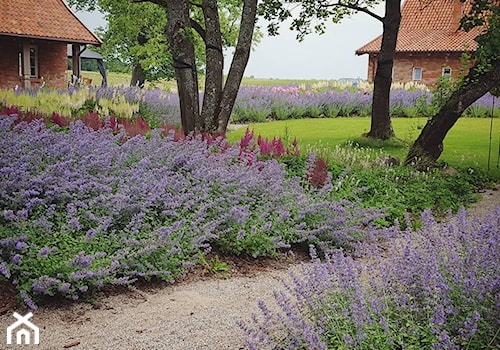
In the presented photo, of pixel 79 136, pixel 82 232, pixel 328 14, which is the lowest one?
pixel 82 232

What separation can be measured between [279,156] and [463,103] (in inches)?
135

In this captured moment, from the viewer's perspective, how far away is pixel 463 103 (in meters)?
8.89

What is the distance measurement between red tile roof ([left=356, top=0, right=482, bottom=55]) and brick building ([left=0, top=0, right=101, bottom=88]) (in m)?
15.1

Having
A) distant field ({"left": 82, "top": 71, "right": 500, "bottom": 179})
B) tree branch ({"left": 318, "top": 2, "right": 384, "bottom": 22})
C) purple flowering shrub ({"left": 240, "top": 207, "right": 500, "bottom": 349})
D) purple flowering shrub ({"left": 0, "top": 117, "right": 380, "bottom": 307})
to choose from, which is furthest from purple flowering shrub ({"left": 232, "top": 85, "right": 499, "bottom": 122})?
purple flowering shrub ({"left": 240, "top": 207, "right": 500, "bottom": 349})

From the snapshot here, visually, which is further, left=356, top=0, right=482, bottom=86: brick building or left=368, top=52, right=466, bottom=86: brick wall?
left=368, top=52, right=466, bottom=86: brick wall

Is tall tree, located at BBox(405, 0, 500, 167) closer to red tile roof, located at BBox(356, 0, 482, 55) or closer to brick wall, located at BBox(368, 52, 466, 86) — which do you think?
red tile roof, located at BBox(356, 0, 482, 55)

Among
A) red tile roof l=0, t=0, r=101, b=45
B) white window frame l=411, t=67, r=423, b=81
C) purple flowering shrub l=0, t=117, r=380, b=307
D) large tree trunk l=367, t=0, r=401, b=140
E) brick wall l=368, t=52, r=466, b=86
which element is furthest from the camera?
white window frame l=411, t=67, r=423, b=81

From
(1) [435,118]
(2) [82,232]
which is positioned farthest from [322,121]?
(2) [82,232]

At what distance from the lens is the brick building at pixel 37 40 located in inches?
785

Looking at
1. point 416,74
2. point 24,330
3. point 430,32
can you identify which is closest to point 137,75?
point 416,74

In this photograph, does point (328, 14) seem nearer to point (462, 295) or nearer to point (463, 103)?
point (463, 103)

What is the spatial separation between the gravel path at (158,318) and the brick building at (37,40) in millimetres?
16511

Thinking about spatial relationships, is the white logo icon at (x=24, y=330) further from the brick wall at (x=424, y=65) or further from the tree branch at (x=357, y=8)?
the brick wall at (x=424, y=65)

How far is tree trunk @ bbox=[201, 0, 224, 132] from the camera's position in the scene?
8.42 metres
